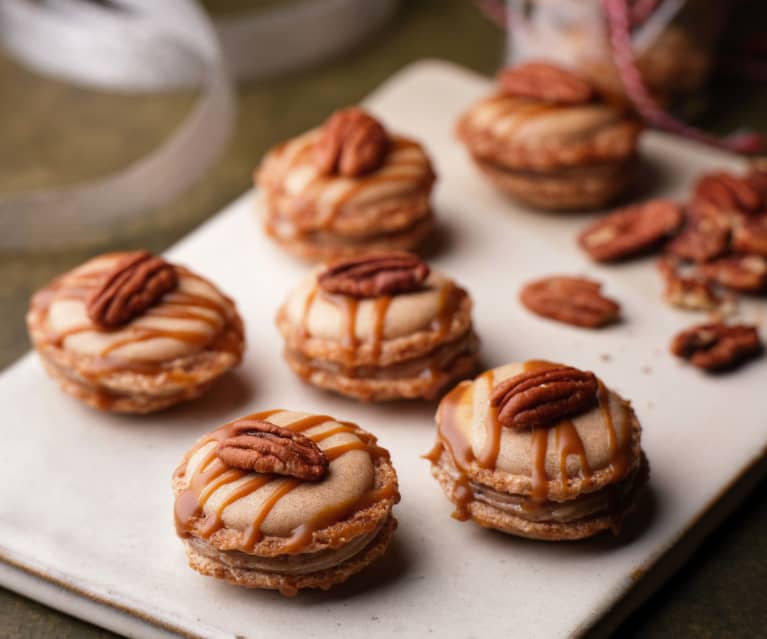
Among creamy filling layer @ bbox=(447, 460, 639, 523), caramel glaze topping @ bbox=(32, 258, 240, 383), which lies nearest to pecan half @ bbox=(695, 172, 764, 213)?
creamy filling layer @ bbox=(447, 460, 639, 523)

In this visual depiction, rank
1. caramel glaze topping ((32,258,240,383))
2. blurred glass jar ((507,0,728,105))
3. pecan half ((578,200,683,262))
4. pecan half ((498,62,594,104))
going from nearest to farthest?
caramel glaze topping ((32,258,240,383)), pecan half ((578,200,683,262)), pecan half ((498,62,594,104)), blurred glass jar ((507,0,728,105))

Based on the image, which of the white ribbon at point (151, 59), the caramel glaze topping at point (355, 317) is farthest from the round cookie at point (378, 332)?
the white ribbon at point (151, 59)

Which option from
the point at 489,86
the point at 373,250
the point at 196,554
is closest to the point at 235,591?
the point at 196,554

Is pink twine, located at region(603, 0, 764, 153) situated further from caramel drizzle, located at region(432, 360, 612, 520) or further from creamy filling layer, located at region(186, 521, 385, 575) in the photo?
creamy filling layer, located at region(186, 521, 385, 575)

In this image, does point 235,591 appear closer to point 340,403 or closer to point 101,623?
point 101,623

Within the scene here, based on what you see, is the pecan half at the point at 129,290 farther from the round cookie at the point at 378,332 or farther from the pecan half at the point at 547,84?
the pecan half at the point at 547,84

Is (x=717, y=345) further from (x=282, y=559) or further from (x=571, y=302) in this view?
(x=282, y=559)
